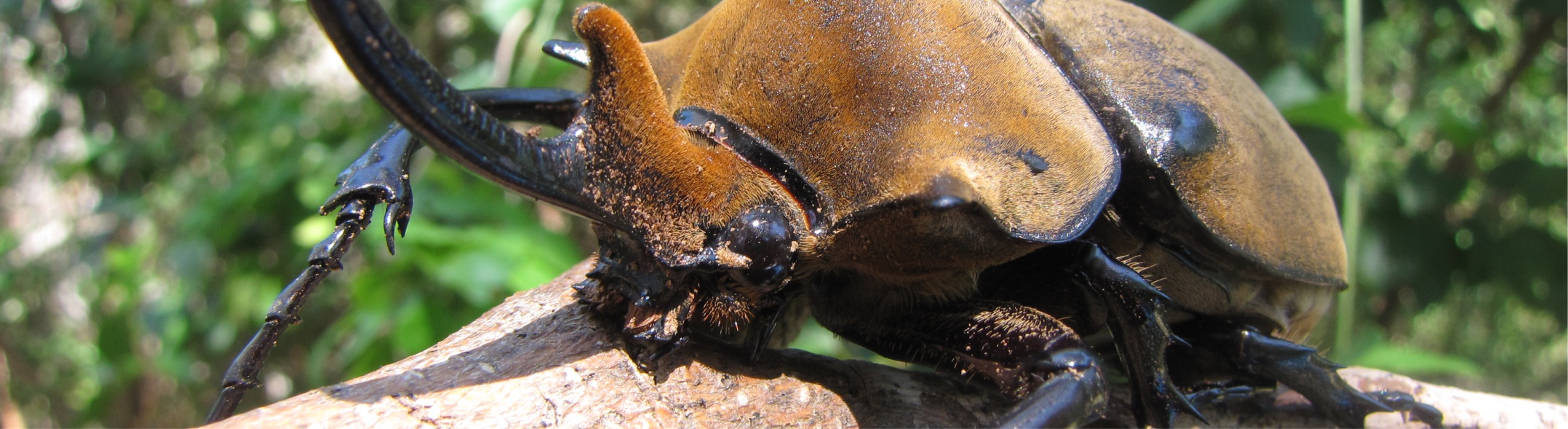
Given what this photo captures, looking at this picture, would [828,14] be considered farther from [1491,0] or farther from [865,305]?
[1491,0]

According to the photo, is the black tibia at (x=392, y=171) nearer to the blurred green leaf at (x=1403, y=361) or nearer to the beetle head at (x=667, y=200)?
the beetle head at (x=667, y=200)

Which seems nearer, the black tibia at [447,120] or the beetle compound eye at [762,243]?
the black tibia at [447,120]

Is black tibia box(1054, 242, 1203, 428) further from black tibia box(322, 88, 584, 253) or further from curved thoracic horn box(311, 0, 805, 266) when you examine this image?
black tibia box(322, 88, 584, 253)

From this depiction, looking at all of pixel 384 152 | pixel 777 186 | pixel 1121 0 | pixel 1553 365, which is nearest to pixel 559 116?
pixel 384 152

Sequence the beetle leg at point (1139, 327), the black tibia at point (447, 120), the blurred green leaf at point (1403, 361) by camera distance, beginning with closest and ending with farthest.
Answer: the black tibia at point (447, 120) → the beetle leg at point (1139, 327) → the blurred green leaf at point (1403, 361)

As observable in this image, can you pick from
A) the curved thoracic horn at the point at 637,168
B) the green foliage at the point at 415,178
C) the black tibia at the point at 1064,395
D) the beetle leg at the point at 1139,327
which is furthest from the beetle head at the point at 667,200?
the green foliage at the point at 415,178

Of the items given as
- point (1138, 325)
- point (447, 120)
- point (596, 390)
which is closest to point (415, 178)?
point (596, 390)
